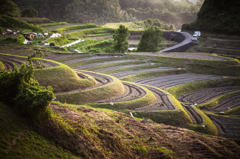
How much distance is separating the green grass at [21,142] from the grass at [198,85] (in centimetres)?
2501

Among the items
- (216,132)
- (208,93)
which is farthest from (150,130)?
(208,93)

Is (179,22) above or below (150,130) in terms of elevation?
above

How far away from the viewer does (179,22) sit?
582ft

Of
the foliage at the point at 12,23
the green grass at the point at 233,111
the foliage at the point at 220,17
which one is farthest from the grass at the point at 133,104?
the foliage at the point at 220,17

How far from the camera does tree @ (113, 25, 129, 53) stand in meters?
51.2

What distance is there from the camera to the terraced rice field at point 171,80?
1275 inches

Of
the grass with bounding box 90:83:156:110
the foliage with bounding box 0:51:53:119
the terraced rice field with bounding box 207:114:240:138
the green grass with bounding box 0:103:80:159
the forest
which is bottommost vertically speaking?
the terraced rice field with bounding box 207:114:240:138

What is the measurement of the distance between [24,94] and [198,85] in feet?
109

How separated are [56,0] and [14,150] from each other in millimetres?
154868

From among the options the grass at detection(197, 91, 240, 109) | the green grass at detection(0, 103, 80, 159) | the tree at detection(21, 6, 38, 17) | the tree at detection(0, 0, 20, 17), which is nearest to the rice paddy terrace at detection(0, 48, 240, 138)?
the grass at detection(197, 91, 240, 109)

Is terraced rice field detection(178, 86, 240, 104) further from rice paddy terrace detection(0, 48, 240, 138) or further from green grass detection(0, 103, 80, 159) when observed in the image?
green grass detection(0, 103, 80, 159)

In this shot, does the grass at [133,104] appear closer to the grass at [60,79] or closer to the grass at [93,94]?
the grass at [93,94]

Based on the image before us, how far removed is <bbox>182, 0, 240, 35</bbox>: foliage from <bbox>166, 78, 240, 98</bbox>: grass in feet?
132

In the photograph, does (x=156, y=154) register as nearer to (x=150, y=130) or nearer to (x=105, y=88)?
(x=150, y=130)
